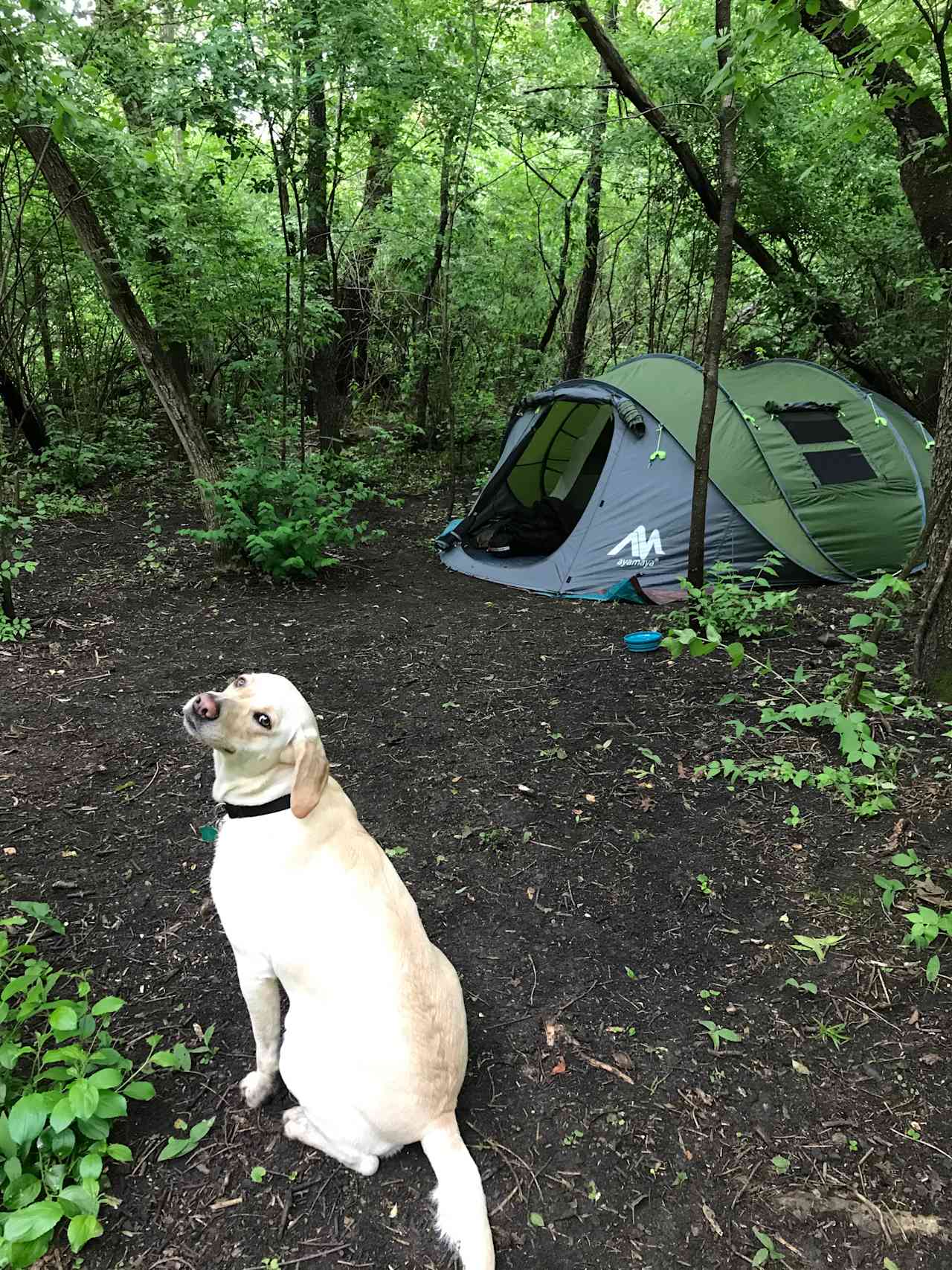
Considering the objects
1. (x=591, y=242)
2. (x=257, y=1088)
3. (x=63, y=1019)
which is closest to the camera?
(x=63, y=1019)

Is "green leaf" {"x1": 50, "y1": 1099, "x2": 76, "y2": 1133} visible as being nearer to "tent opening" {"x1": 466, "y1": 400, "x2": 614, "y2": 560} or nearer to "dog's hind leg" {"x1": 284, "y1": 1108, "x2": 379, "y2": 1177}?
"dog's hind leg" {"x1": 284, "y1": 1108, "x2": 379, "y2": 1177}

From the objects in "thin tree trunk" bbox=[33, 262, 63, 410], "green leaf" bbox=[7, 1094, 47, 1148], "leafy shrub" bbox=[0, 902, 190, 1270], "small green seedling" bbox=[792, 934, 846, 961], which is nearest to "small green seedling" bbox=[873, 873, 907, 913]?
"small green seedling" bbox=[792, 934, 846, 961]

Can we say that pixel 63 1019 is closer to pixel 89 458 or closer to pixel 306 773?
pixel 306 773

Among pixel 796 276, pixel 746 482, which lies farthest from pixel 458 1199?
pixel 796 276

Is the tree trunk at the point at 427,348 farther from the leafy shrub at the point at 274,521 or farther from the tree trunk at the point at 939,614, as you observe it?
the tree trunk at the point at 939,614

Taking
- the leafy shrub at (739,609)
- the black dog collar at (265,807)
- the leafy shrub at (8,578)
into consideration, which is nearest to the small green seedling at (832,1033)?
the black dog collar at (265,807)

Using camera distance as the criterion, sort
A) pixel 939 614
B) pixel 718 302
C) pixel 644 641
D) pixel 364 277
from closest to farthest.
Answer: pixel 939 614 → pixel 718 302 → pixel 644 641 → pixel 364 277

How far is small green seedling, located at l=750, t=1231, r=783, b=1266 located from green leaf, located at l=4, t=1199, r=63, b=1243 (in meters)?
1.42

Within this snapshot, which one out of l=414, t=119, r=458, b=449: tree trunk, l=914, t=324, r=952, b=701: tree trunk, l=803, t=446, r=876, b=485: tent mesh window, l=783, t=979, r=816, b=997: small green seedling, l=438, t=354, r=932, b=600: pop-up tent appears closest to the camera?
l=783, t=979, r=816, b=997: small green seedling

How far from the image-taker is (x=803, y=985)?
220 cm

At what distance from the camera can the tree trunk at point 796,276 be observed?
20.8 feet

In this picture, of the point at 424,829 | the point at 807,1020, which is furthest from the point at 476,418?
the point at 807,1020

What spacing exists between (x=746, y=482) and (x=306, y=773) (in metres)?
4.86

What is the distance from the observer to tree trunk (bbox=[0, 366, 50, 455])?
7.67 metres
